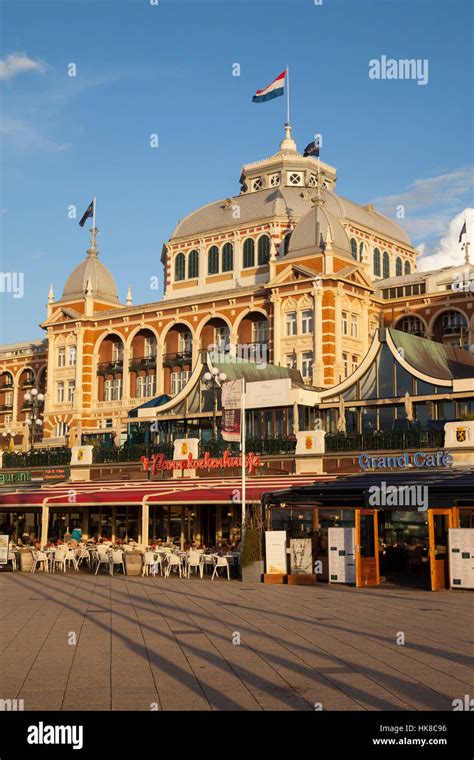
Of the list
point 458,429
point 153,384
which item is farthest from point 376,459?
point 153,384

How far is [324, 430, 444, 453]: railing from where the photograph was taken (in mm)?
36594

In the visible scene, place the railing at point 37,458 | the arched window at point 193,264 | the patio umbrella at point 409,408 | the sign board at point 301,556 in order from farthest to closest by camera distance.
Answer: the arched window at point 193,264
the railing at point 37,458
the patio umbrella at point 409,408
the sign board at point 301,556

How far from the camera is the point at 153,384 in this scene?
66.2 metres

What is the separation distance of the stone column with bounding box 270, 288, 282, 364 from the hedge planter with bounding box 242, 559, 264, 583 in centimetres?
2859

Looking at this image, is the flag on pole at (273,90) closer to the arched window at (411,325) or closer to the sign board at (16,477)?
the arched window at (411,325)

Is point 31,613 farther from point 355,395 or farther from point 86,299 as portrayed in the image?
point 86,299

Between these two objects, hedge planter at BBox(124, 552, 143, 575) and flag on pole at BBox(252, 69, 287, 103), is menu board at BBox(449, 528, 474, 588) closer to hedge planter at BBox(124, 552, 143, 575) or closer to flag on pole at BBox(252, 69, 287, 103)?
hedge planter at BBox(124, 552, 143, 575)

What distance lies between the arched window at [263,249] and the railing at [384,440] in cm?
2779

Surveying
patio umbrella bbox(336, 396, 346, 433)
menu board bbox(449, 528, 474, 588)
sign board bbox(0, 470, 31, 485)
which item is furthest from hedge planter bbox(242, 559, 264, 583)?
sign board bbox(0, 470, 31, 485)

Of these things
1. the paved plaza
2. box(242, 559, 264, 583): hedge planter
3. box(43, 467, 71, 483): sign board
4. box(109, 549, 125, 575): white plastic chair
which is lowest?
the paved plaza

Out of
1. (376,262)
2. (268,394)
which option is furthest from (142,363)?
(268,394)

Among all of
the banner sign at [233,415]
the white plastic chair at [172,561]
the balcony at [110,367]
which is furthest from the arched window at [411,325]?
the white plastic chair at [172,561]

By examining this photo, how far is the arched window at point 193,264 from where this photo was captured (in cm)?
7050
